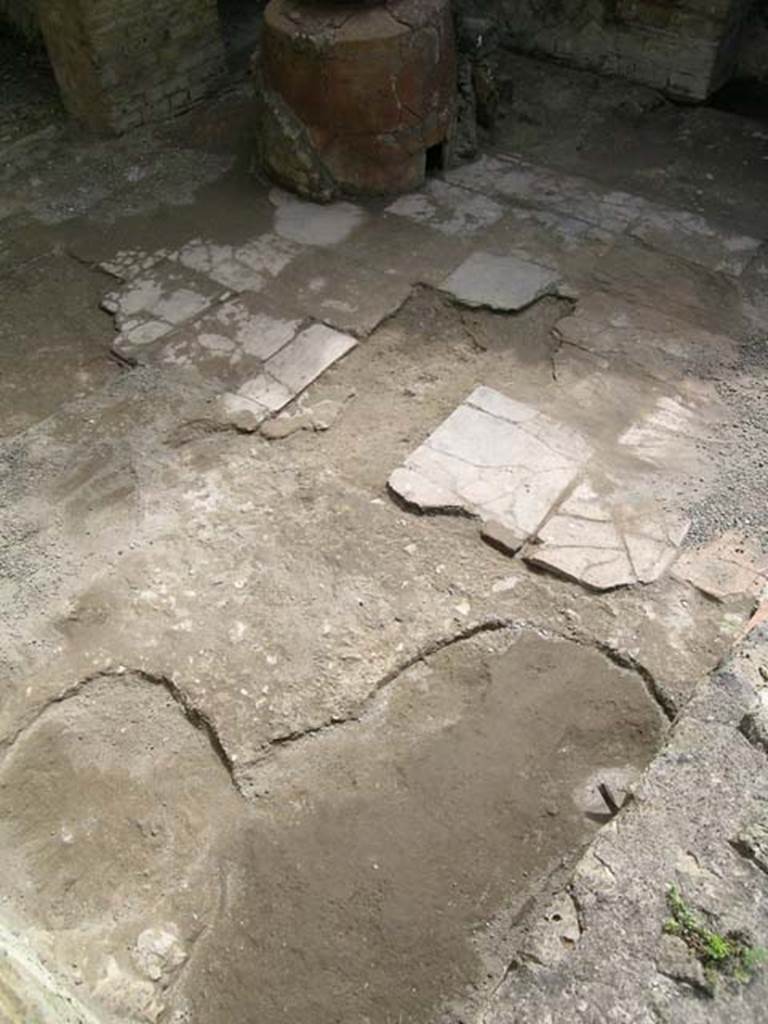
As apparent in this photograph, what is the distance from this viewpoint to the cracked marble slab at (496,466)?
384cm

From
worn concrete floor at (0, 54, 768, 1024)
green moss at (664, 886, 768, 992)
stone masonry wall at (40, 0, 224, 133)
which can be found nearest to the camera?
green moss at (664, 886, 768, 992)

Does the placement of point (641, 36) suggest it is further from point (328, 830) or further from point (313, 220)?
point (328, 830)

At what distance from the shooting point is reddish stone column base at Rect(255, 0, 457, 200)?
4.98 metres

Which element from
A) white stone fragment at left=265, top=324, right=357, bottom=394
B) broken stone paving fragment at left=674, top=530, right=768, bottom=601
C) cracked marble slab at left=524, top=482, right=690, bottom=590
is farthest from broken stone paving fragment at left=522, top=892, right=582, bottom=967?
white stone fragment at left=265, top=324, right=357, bottom=394

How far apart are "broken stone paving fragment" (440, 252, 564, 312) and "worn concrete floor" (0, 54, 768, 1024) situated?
0.07 metres

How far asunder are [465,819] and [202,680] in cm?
108

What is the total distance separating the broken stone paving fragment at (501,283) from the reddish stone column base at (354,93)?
92 centimetres

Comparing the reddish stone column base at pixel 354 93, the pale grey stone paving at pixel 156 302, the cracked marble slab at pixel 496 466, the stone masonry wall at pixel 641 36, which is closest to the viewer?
the cracked marble slab at pixel 496 466

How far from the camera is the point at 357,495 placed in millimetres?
3963

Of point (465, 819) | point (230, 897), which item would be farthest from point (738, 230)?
point (230, 897)

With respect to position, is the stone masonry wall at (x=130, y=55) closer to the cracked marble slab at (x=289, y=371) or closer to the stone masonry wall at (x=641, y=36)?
the stone masonry wall at (x=641, y=36)

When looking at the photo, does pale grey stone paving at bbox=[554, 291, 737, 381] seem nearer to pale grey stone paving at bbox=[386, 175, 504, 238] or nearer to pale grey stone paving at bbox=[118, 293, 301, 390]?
pale grey stone paving at bbox=[386, 175, 504, 238]

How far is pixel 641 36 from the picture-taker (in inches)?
247

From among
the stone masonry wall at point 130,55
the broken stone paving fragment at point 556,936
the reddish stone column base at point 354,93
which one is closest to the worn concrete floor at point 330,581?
the reddish stone column base at point 354,93
